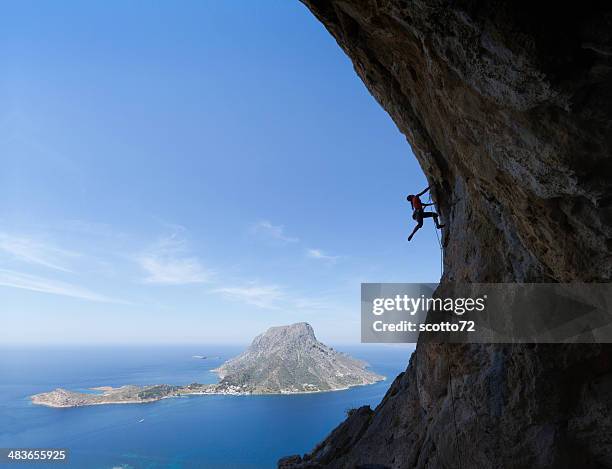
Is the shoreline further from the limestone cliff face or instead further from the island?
the limestone cliff face

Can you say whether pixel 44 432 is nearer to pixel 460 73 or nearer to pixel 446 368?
pixel 446 368

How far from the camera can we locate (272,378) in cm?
13438

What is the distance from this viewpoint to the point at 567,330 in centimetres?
661

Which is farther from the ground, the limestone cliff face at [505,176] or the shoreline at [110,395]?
the limestone cliff face at [505,176]

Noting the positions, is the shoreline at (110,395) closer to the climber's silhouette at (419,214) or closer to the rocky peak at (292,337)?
the rocky peak at (292,337)

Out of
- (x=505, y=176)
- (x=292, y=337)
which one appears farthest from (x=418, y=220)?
(x=292, y=337)

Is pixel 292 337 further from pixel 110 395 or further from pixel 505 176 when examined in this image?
pixel 505 176

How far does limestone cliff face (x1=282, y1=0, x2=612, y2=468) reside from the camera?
3.86 meters

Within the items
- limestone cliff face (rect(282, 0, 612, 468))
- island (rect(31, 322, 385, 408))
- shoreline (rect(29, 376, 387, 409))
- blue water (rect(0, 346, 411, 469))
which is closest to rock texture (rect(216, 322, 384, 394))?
island (rect(31, 322, 385, 408))

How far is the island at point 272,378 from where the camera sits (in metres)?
102

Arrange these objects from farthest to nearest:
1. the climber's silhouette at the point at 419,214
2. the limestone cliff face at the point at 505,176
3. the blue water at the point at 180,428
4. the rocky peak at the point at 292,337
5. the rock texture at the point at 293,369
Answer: the rocky peak at the point at 292,337, the rock texture at the point at 293,369, the blue water at the point at 180,428, the climber's silhouette at the point at 419,214, the limestone cliff face at the point at 505,176

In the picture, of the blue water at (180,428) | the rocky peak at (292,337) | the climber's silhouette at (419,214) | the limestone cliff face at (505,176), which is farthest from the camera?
the rocky peak at (292,337)

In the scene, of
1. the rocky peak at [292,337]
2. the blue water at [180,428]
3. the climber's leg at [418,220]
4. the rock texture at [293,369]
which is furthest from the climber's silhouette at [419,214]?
the rocky peak at [292,337]

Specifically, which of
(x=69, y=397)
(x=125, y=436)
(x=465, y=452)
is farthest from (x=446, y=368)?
(x=69, y=397)
